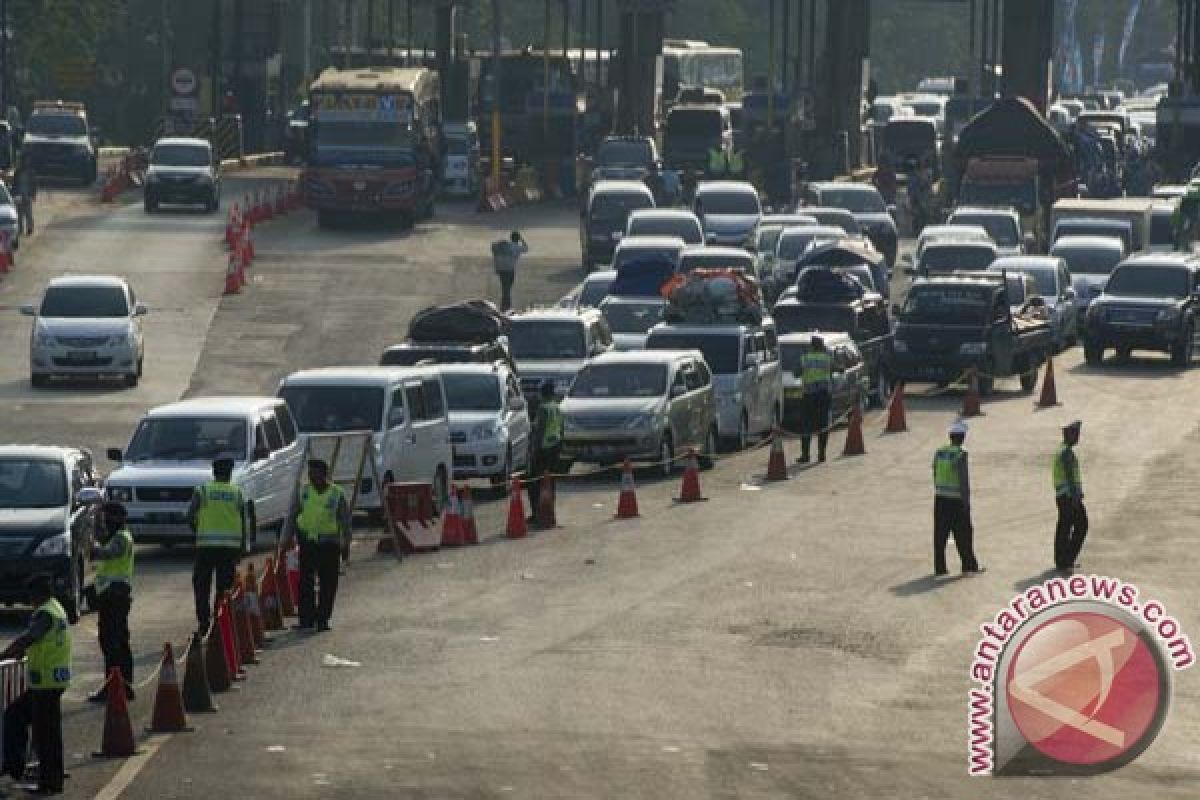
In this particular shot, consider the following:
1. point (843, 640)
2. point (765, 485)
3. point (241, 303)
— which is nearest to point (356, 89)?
point (241, 303)

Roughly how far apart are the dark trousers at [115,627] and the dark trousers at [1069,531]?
1065 centimetres

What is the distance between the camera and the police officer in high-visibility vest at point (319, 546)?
28.9m

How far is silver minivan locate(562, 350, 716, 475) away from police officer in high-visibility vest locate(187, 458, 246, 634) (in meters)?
12.5

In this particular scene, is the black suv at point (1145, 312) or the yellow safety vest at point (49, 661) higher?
the yellow safety vest at point (49, 661)

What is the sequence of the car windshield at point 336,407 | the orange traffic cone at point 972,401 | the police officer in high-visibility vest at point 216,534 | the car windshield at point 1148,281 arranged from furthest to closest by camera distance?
the car windshield at point 1148,281 → the orange traffic cone at point 972,401 → the car windshield at point 336,407 → the police officer in high-visibility vest at point 216,534

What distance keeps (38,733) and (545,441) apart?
54.3ft

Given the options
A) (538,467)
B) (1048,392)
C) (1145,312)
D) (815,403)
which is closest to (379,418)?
(538,467)

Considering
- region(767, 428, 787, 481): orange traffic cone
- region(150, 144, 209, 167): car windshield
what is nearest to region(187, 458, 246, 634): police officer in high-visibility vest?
region(767, 428, 787, 481): orange traffic cone

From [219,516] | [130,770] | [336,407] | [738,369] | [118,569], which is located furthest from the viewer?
[738,369]

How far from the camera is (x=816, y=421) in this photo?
43.1 m

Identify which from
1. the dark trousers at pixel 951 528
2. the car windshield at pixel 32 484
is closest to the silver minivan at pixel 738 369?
the dark trousers at pixel 951 528

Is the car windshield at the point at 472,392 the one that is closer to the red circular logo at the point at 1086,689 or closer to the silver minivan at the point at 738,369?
the silver minivan at the point at 738,369

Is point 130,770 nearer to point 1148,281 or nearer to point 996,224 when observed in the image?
point 1148,281

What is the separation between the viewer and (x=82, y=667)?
27016mm
